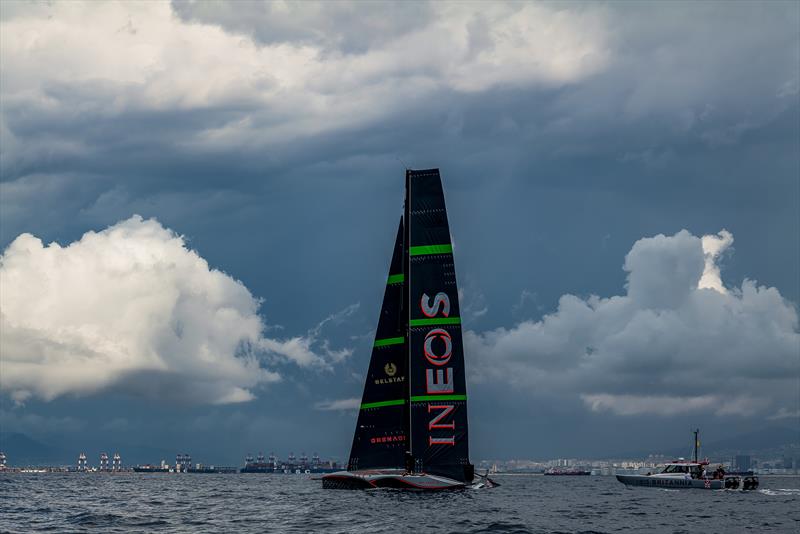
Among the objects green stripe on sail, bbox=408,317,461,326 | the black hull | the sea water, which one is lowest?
the sea water

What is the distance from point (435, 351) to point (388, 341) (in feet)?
18.0

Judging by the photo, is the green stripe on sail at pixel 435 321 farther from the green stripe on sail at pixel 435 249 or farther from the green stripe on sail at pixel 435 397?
the green stripe on sail at pixel 435 397

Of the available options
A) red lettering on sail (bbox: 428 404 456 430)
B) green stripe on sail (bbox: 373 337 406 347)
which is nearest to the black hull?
red lettering on sail (bbox: 428 404 456 430)

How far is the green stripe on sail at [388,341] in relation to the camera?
87.9 m

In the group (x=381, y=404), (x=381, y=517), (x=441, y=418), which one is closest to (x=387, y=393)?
(x=381, y=404)

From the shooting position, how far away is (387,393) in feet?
288

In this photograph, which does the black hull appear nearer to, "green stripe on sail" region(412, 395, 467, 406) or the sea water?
the sea water

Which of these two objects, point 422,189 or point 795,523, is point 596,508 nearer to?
point 795,523

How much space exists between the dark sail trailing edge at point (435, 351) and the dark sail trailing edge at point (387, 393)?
5.37 ft

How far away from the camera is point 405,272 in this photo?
86062 mm

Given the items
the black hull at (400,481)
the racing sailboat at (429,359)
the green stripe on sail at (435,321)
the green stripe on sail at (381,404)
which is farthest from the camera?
the green stripe on sail at (381,404)

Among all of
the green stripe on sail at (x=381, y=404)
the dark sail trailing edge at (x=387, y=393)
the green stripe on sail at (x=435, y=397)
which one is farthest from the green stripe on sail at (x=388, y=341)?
the green stripe on sail at (x=435, y=397)

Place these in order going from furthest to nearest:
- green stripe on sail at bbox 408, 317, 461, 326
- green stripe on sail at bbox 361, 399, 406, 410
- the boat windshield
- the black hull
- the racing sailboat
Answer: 1. the boat windshield
2. green stripe on sail at bbox 361, 399, 406, 410
3. green stripe on sail at bbox 408, 317, 461, 326
4. the racing sailboat
5. the black hull

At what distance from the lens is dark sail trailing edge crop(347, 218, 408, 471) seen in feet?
283
